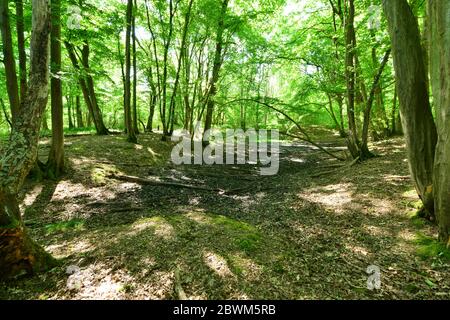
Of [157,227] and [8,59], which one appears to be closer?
[157,227]

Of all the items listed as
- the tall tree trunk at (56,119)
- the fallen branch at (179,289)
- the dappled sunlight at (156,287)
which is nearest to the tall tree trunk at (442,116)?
the fallen branch at (179,289)

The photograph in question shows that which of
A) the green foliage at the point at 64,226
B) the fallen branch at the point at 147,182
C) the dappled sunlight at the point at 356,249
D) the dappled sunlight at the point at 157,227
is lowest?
A: the green foliage at the point at 64,226

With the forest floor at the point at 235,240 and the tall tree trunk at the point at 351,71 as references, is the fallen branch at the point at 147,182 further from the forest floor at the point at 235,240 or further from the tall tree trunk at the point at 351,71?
the tall tree trunk at the point at 351,71

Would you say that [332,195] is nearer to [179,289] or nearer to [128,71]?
[179,289]

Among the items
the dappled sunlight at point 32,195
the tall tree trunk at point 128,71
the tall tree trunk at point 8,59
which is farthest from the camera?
the tall tree trunk at point 128,71

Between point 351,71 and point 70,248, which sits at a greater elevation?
point 351,71

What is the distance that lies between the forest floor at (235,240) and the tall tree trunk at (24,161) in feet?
0.77

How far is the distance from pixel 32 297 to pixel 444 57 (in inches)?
226

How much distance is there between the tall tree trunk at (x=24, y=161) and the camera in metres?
2.93

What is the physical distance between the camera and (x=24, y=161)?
320cm

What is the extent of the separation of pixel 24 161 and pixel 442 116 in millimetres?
5433

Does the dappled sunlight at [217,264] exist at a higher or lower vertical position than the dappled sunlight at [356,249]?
higher

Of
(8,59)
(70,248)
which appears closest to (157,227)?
(70,248)

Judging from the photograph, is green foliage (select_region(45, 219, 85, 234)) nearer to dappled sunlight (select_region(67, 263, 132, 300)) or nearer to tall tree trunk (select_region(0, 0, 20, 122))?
dappled sunlight (select_region(67, 263, 132, 300))
